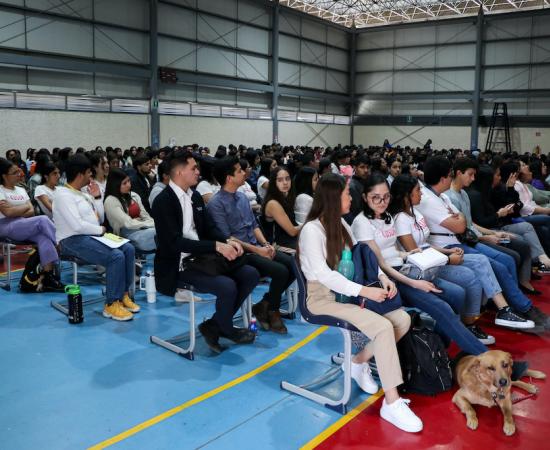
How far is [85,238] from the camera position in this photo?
189 inches

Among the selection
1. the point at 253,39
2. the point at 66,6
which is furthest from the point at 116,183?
the point at 253,39

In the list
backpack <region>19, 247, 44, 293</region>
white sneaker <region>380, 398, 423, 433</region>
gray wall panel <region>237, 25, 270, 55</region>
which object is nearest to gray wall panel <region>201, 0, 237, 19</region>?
gray wall panel <region>237, 25, 270, 55</region>

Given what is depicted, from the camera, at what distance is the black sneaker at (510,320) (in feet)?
14.9

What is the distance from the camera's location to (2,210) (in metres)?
5.34

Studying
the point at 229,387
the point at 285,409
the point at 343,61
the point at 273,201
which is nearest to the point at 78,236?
the point at 273,201

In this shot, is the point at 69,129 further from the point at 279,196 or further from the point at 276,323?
the point at 276,323

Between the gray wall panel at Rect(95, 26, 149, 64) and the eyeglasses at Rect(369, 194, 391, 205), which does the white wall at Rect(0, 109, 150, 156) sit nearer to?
the gray wall panel at Rect(95, 26, 149, 64)

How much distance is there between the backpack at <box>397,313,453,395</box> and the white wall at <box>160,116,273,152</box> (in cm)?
1528

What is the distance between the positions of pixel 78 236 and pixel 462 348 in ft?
10.9

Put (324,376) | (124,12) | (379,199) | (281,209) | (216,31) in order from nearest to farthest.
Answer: (324,376) < (379,199) < (281,209) < (124,12) < (216,31)

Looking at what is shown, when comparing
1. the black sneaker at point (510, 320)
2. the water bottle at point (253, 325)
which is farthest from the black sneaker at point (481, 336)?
the water bottle at point (253, 325)

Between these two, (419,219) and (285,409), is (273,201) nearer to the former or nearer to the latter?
(419,219)

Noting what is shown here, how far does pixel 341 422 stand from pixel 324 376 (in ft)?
1.96

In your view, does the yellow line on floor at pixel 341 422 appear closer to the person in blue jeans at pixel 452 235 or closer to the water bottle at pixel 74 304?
the person in blue jeans at pixel 452 235
